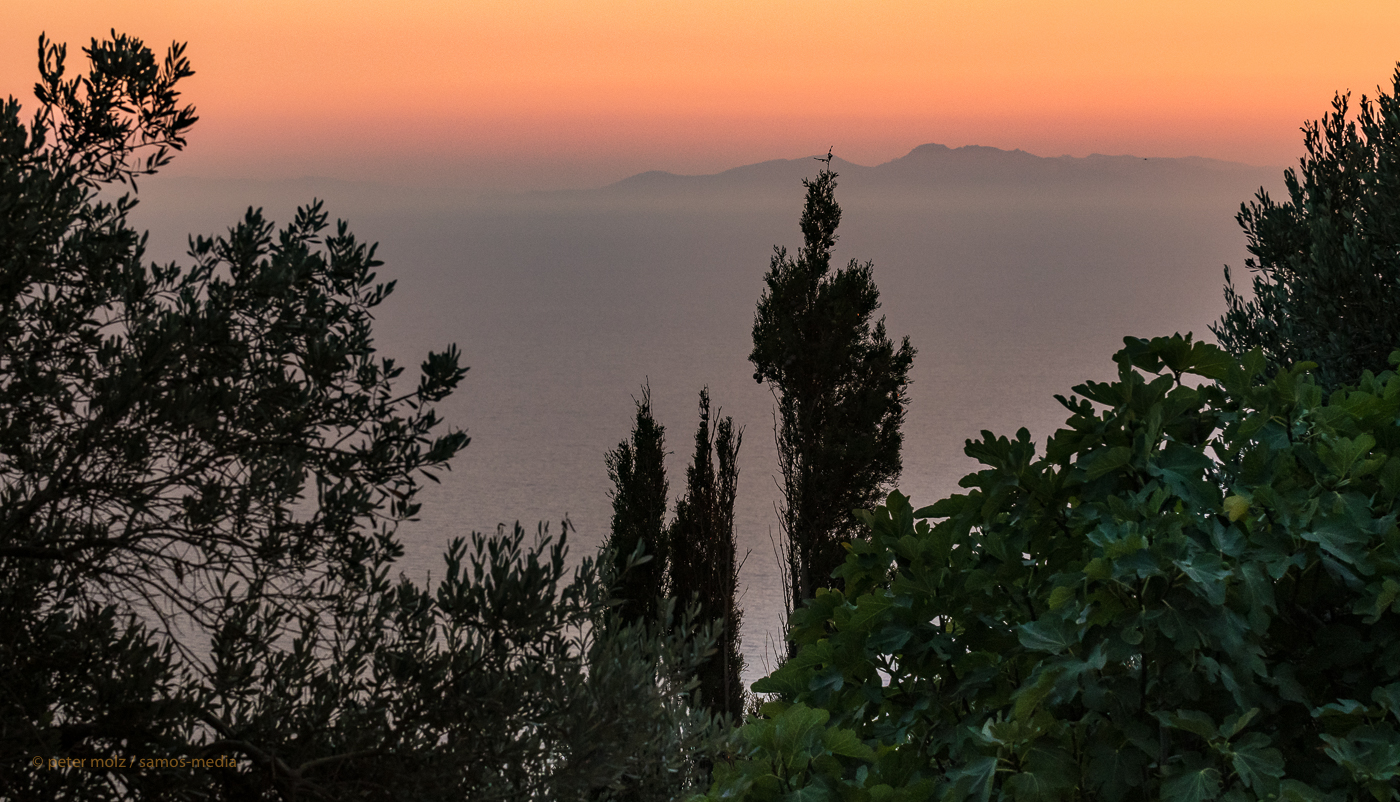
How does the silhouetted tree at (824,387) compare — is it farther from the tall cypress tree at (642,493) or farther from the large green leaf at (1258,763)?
the large green leaf at (1258,763)

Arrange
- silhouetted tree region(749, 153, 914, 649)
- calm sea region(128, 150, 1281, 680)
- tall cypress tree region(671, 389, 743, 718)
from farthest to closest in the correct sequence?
calm sea region(128, 150, 1281, 680), silhouetted tree region(749, 153, 914, 649), tall cypress tree region(671, 389, 743, 718)

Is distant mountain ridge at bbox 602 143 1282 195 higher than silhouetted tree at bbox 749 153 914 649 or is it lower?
higher

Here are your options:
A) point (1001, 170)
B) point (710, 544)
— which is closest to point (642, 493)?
point (710, 544)

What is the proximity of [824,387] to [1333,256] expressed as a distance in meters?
10.1

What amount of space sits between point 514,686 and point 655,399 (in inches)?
1493

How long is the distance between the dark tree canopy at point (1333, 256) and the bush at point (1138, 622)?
6475mm

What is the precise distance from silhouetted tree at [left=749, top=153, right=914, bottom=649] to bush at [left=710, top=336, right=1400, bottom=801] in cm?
1481

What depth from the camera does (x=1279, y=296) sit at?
8578 millimetres

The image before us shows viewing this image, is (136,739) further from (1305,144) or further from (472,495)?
(472,495)

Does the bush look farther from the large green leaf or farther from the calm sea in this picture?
the calm sea

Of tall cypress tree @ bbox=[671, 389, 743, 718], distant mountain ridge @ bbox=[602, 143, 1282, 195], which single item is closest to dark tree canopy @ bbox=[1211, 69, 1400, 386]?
tall cypress tree @ bbox=[671, 389, 743, 718]

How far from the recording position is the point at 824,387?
1769 centimetres

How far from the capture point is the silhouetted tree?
1722 centimetres

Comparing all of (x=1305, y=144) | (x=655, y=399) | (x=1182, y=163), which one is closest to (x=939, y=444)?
(x=655, y=399)
